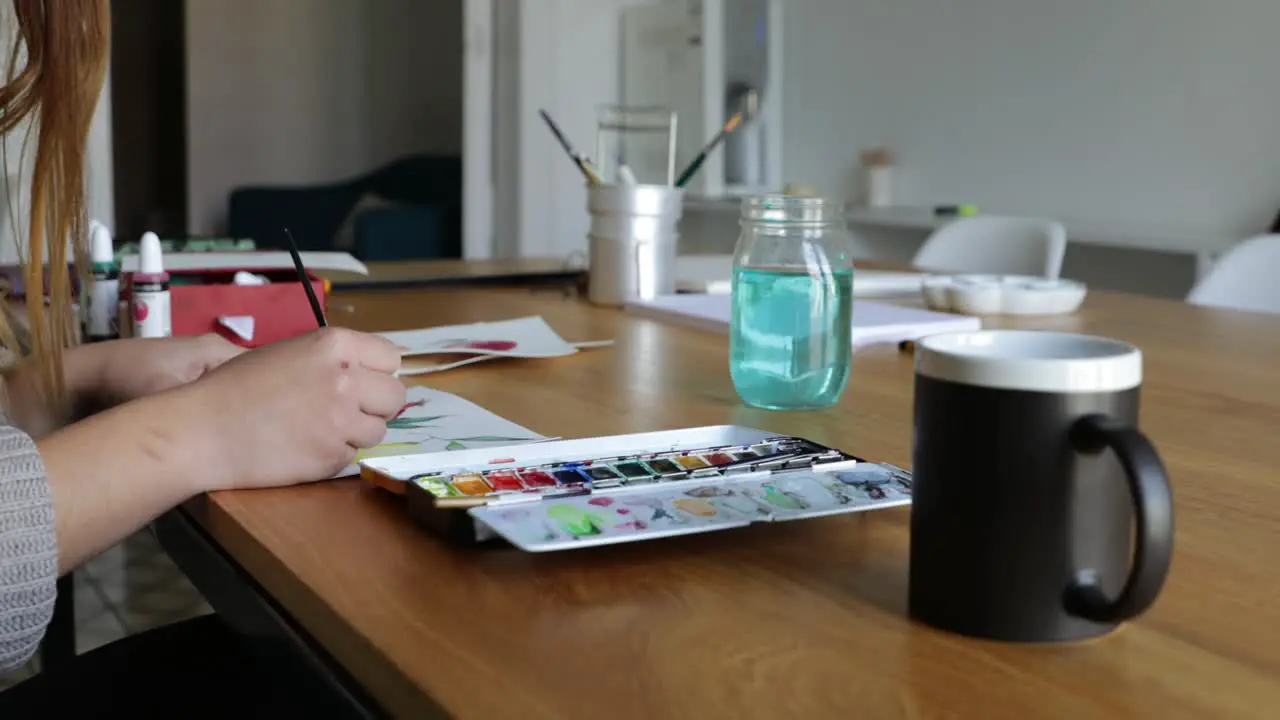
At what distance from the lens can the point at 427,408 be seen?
87cm

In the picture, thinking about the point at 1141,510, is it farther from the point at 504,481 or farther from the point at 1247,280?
the point at 1247,280

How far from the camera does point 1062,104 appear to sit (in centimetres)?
300

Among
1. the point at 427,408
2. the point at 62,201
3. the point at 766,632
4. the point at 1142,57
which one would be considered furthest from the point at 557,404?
the point at 1142,57

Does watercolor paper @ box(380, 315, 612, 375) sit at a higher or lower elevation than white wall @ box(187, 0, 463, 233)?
lower

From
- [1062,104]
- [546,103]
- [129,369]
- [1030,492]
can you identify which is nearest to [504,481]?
[1030,492]

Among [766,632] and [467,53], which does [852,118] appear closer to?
[467,53]

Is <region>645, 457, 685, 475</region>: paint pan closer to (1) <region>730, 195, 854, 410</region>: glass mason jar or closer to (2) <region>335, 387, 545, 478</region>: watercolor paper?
(2) <region>335, 387, 545, 478</region>: watercolor paper

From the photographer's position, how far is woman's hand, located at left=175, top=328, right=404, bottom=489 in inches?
26.2

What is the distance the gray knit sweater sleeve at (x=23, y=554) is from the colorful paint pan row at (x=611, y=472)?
0.17 metres

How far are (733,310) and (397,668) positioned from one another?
1.81 feet

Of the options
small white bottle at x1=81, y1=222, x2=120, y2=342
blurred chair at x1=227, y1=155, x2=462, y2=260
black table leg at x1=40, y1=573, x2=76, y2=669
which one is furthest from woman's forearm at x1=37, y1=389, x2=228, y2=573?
blurred chair at x1=227, y1=155, x2=462, y2=260

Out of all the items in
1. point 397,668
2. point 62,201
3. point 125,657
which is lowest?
point 125,657

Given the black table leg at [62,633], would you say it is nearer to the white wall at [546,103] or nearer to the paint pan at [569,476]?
the paint pan at [569,476]

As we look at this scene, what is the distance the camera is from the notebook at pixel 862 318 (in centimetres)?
120
